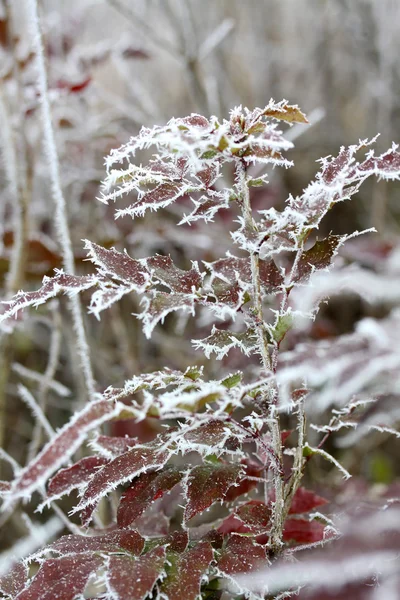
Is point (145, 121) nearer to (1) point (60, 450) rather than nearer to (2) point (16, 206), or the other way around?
(2) point (16, 206)

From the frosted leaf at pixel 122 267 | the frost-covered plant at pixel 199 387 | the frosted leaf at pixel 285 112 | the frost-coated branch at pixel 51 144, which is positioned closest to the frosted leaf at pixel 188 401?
the frost-covered plant at pixel 199 387

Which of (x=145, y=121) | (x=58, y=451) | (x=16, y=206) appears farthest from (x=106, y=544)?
(x=145, y=121)

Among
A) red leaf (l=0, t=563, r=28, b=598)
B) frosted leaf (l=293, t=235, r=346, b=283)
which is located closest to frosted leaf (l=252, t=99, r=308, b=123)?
frosted leaf (l=293, t=235, r=346, b=283)

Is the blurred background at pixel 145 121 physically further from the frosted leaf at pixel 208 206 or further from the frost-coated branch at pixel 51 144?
the frosted leaf at pixel 208 206

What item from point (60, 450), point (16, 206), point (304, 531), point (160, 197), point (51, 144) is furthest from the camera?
point (16, 206)

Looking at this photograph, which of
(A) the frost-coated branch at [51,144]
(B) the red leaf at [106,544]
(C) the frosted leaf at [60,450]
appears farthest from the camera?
(A) the frost-coated branch at [51,144]

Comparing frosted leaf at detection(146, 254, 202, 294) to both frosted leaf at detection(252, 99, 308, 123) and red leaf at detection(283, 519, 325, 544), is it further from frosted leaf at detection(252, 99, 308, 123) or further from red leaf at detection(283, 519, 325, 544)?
red leaf at detection(283, 519, 325, 544)
